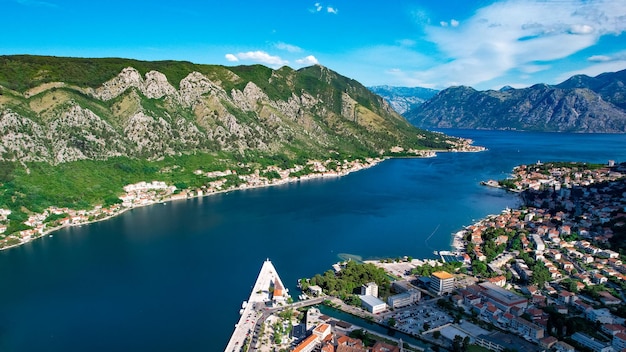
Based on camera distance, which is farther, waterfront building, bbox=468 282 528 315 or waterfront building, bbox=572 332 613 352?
waterfront building, bbox=468 282 528 315

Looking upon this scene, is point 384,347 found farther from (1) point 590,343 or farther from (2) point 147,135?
(2) point 147,135

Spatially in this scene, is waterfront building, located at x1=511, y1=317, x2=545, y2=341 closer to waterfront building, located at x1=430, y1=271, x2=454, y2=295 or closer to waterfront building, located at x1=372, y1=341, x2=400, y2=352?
waterfront building, located at x1=430, y1=271, x2=454, y2=295

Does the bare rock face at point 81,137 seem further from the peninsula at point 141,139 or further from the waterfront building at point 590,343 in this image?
the waterfront building at point 590,343

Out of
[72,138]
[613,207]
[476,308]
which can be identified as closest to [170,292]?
[476,308]

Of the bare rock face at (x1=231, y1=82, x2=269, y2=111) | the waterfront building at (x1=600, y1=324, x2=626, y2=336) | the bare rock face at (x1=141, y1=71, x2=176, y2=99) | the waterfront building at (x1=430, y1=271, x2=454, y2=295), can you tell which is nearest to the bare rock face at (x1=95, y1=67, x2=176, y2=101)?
the bare rock face at (x1=141, y1=71, x2=176, y2=99)

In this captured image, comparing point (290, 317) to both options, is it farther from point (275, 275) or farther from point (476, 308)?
point (476, 308)

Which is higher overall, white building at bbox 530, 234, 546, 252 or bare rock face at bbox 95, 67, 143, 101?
bare rock face at bbox 95, 67, 143, 101
